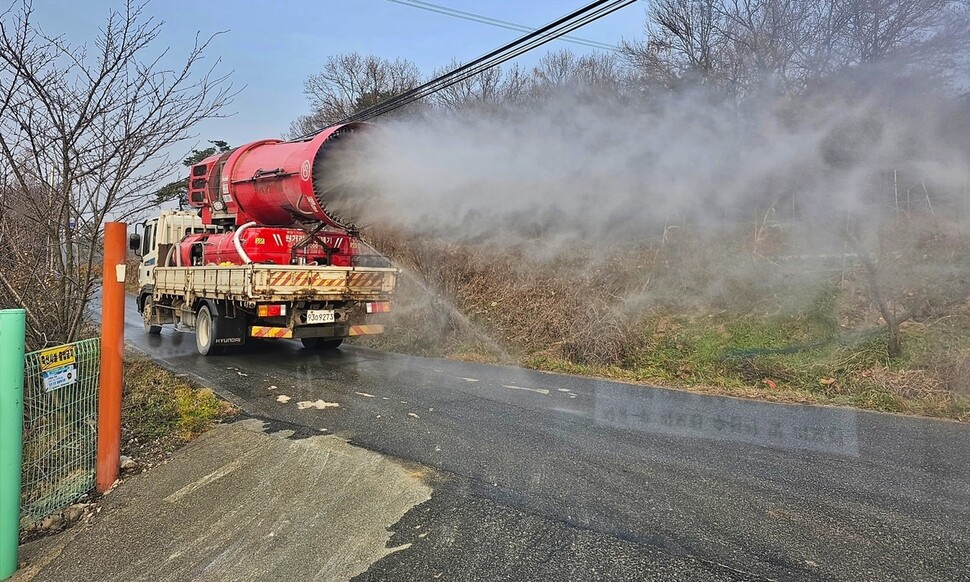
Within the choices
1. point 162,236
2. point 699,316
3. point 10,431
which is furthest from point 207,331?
point 699,316

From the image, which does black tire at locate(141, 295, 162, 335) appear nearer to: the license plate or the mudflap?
the mudflap

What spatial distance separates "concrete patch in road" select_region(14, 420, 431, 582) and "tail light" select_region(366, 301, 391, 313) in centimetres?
463

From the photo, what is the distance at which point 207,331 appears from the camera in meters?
9.55

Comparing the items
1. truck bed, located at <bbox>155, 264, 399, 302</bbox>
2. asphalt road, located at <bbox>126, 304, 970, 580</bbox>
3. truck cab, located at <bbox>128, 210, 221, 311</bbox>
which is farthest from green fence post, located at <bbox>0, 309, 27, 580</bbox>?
truck cab, located at <bbox>128, 210, 221, 311</bbox>

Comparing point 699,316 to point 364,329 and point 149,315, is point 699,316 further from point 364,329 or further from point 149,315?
point 149,315

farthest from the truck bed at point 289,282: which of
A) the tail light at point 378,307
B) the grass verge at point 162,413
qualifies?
the grass verge at point 162,413

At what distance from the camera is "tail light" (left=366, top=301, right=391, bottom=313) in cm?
930

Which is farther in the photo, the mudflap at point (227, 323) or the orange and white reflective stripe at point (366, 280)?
the mudflap at point (227, 323)

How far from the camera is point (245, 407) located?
20.2ft

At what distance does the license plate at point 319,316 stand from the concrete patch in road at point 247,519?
4.16m

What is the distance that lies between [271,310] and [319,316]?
2.40 ft

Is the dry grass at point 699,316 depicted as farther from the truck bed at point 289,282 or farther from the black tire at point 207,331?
the black tire at point 207,331

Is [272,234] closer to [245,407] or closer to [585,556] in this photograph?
[245,407]

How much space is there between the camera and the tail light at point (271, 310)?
841cm
